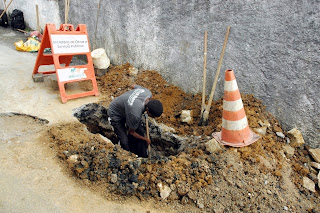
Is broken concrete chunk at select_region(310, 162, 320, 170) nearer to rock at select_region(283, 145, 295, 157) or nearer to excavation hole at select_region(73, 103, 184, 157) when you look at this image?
rock at select_region(283, 145, 295, 157)

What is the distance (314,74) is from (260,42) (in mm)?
870

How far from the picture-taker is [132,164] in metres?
2.83

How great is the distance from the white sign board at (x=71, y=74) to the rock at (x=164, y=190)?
3.12m

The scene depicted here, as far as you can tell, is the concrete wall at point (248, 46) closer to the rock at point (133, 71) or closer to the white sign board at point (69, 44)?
the rock at point (133, 71)

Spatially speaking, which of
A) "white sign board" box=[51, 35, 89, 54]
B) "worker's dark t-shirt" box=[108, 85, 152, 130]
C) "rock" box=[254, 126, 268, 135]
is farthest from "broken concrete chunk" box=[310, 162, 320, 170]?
"white sign board" box=[51, 35, 89, 54]

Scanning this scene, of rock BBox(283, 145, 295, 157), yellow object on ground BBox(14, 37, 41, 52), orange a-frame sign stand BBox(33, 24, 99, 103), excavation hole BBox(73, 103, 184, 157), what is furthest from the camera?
yellow object on ground BBox(14, 37, 41, 52)

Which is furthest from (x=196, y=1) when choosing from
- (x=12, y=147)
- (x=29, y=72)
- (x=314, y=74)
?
(x=29, y=72)

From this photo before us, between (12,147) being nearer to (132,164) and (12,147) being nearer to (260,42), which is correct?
(132,164)

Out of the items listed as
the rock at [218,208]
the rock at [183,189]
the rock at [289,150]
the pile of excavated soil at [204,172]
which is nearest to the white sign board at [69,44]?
the pile of excavated soil at [204,172]

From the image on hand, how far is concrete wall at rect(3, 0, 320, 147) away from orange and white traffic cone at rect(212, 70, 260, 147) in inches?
34.4

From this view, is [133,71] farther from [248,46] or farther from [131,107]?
[248,46]

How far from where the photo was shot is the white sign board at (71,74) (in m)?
4.61

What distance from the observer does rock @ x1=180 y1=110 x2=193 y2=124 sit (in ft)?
13.5

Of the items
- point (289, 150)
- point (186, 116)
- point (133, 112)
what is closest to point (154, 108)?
point (133, 112)
